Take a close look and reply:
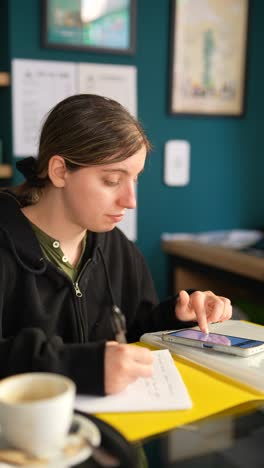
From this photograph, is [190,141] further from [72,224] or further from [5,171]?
[72,224]

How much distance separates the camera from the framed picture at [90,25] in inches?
99.6

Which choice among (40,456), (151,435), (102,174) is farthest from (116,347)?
(102,174)

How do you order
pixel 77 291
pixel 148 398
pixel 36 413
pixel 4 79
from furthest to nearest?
1. pixel 4 79
2. pixel 77 291
3. pixel 148 398
4. pixel 36 413

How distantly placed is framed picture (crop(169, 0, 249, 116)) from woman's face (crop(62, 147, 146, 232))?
1719mm

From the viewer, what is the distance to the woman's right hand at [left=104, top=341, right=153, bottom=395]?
2.99 ft

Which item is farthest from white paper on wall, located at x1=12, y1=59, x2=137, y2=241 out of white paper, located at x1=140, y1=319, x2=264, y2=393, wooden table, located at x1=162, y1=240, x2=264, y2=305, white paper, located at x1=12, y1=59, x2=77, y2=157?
white paper, located at x1=140, y1=319, x2=264, y2=393

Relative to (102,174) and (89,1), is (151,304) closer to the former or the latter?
(102,174)

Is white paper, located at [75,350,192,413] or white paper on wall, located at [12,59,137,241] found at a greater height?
white paper on wall, located at [12,59,137,241]

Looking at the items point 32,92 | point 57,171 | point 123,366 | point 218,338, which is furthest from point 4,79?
point 123,366

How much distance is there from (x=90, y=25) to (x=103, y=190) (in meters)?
1.64

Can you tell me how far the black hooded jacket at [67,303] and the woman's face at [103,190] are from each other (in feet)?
0.40

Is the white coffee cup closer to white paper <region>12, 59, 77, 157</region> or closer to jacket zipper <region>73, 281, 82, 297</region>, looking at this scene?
jacket zipper <region>73, 281, 82, 297</region>

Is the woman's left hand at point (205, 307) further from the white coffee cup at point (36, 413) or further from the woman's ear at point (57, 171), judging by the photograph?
the white coffee cup at point (36, 413)

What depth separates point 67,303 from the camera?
1320 millimetres
